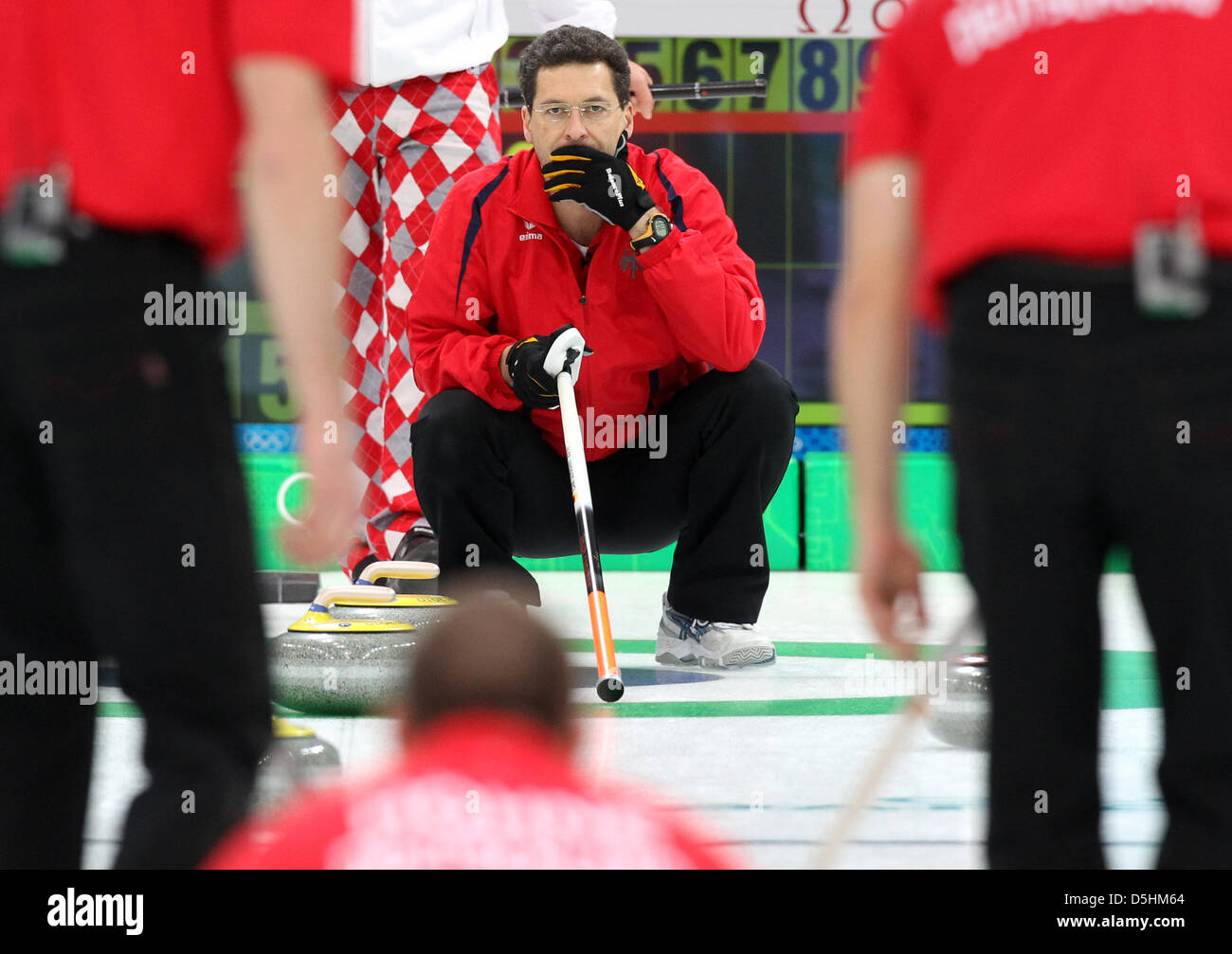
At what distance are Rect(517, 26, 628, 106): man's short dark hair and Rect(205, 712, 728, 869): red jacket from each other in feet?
6.79

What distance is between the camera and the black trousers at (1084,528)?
1.00 meters

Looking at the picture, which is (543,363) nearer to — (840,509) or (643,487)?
(643,487)

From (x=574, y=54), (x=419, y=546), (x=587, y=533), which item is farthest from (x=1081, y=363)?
(x=419, y=546)

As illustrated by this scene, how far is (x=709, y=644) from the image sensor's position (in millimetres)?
2799

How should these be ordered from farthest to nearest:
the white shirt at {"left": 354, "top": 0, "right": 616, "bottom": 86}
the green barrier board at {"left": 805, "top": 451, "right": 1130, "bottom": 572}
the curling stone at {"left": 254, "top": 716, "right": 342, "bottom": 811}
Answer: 1. the green barrier board at {"left": 805, "top": 451, "right": 1130, "bottom": 572}
2. the white shirt at {"left": 354, "top": 0, "right": 616, "bottom": 86}
3. the curling stone at {"left": 254, "top": 716, "right": 342, "bottom": 811}

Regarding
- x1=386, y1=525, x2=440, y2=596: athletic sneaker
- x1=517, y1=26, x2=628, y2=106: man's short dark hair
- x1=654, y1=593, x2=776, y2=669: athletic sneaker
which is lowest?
x1=654, y1=593, x2=776, y2=669: athletic sneaker

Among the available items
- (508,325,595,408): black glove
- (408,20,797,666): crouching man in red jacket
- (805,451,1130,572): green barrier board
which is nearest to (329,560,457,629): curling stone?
(408,20,797,666): crouching man in red jacket

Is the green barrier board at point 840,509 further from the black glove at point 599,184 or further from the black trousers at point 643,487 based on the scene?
the black glove at point 599,184

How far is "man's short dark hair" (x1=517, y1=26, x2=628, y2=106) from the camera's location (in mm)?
2643

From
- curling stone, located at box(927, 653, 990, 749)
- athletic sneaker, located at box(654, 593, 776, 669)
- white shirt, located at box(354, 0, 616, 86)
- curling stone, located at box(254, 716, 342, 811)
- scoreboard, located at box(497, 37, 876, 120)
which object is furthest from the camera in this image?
scoreboard, located at box(497, 37, 876, 120)

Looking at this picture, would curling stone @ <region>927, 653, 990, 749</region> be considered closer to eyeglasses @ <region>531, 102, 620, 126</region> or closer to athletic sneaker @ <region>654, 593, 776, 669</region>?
athletic sneaker @ <region>654, 593, 776, 669</region>

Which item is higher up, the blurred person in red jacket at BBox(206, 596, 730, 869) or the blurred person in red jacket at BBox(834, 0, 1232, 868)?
the blurred person in red jacket at BBox(834, 0, 1232, 868)

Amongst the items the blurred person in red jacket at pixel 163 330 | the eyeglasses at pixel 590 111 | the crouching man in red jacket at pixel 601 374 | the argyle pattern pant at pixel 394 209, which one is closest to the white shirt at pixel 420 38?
the argyle pattern pant at pixel 394 209
